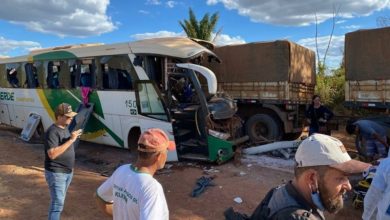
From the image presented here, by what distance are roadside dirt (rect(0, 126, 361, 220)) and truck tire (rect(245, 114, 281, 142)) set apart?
6.35 ft

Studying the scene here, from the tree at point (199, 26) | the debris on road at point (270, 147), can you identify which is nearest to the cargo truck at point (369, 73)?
the debris on road at point (270, 147)

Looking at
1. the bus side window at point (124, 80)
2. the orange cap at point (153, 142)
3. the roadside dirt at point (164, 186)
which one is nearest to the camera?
the orange cap at point (153, 142)

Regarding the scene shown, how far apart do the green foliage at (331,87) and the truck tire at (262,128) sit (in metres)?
5.13

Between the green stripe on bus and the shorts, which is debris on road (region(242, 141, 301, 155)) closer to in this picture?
the shorts

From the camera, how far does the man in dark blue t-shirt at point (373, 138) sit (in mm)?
8211

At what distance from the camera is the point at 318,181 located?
195 cm

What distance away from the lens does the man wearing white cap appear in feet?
6.29

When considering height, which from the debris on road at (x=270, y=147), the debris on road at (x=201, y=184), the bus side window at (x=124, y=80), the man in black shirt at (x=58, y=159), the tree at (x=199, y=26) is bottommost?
the debris on road at (x=201, y=184)

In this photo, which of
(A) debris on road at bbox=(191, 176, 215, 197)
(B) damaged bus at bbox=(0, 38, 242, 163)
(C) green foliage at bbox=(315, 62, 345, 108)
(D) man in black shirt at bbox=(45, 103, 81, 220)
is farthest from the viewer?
(C) green foliage at bbox=(315, 62, 345, 108)

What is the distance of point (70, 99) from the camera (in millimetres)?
11703

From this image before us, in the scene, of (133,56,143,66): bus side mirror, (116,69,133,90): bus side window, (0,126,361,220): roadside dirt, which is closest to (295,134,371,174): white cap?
(0,126,361,220): roadside dirt

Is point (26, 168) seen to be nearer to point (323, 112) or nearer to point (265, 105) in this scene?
point (265, 105)

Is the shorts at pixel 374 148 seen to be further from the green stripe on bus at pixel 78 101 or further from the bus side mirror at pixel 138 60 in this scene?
the green stripe on bus at pixel 78 101

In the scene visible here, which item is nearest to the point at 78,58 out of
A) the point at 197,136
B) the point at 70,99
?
the point at 70,99
